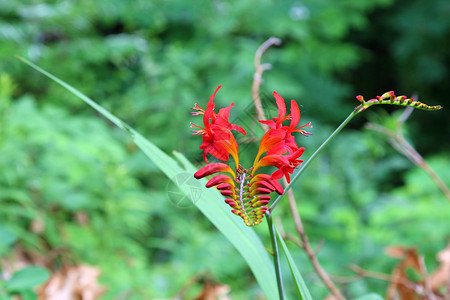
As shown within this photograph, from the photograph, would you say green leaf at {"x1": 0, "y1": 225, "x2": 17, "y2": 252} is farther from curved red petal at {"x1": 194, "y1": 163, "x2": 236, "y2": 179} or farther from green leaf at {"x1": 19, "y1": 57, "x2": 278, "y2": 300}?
curved red petal at {"x1": 194, "y1": 163, "x2": 236, "y2": 179}

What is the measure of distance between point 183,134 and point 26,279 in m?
1.56

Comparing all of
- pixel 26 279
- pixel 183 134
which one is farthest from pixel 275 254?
pixel 183 134

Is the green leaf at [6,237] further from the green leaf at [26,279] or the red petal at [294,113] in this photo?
the red petal at [294,113]

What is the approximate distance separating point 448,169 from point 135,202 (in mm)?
1510

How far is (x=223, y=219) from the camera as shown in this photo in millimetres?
395

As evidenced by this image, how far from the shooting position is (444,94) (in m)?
4.21

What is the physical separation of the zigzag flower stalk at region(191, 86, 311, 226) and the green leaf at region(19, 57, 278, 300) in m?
0.06

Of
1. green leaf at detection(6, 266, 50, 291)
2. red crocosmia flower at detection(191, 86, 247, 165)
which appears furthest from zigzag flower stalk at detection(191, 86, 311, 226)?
green leaf at detection(6, 266, 50, 291)

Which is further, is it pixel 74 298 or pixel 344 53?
pixel 344 53

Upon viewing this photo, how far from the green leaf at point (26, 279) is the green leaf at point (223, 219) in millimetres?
285

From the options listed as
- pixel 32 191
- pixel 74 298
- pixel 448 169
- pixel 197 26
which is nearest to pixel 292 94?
pixel 197 26

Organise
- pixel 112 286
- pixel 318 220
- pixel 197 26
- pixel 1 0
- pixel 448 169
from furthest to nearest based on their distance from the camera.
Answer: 1. pixel 197 26
2. pixel 1 0
3. pixel 448 169
4. pixel 318 220
5. pixel 112 286

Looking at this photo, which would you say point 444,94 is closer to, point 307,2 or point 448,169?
point 307,2

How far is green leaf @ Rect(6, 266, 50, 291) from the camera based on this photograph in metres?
0.56
